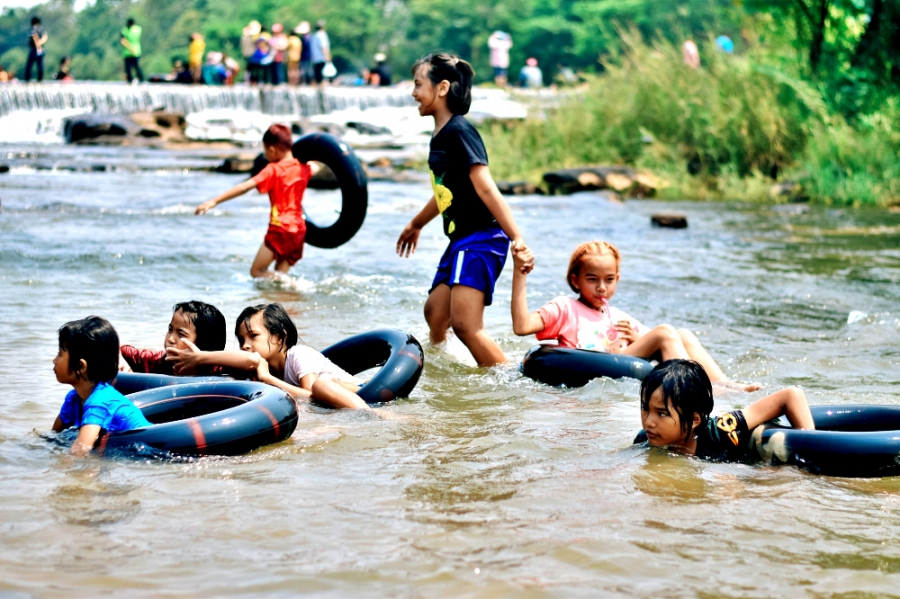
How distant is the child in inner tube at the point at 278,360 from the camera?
16.6 feet

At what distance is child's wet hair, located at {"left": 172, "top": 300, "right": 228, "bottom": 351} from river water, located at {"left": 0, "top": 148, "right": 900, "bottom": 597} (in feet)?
1.98

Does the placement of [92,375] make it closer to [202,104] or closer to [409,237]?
[409,237]

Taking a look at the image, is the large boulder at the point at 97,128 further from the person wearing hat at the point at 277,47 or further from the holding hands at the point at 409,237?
the holding hands at the point at 409,237

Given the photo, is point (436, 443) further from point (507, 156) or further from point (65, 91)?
point (65, 91)

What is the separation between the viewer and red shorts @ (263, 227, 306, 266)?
9.14 meters

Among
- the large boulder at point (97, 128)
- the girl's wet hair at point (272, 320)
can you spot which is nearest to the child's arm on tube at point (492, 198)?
the girl's wet hair at point (272, 320)

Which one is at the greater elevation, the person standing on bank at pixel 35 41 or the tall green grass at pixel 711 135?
the person standing on bank at pixel 35 41

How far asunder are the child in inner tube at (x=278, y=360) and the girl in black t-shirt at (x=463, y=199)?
0.82 m

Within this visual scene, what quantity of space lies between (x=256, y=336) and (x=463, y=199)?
1413 millimetres

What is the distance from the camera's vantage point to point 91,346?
162 inches

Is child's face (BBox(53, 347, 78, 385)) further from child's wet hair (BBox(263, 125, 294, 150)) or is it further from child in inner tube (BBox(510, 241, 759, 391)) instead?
child's wet hair (BBox(263, 125, 294, 150))

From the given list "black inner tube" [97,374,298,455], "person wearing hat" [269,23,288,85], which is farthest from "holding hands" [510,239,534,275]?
"person wearing hat" [269,23,288,85]

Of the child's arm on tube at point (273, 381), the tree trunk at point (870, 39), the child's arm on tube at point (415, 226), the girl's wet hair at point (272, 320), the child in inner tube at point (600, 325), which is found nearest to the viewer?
the child's arm on tube at point (273, 381)

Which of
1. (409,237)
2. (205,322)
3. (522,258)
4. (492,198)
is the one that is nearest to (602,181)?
(409,237)
